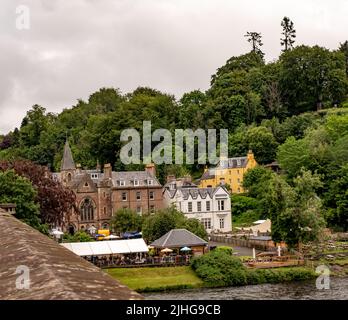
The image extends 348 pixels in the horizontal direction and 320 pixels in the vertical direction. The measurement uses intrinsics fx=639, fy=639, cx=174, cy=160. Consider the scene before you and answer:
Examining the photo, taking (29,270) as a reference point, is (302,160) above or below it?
above

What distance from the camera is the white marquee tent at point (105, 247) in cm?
Answer: 5497

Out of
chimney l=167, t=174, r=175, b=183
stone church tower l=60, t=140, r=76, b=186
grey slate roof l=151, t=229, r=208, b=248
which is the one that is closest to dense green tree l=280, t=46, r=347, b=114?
chimney l=167, t=174, r=175, b=183

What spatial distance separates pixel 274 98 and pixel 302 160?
3242 cm

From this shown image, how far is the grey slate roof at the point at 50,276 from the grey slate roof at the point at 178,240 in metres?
46.8

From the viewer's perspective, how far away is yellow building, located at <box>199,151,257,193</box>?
9225 centimetres

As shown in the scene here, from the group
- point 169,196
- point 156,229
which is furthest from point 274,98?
point 156,229

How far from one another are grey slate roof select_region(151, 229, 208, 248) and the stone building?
24404 mm

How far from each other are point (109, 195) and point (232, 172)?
19465 mm

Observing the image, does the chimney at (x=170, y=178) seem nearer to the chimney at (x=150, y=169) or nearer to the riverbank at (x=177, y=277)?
the chimney at (x=150, y=169)

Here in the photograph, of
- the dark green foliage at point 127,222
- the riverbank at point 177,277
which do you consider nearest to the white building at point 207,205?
the dark green foliage at point 127,222

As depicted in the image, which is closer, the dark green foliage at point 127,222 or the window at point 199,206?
the dark green foliage at point 127,222

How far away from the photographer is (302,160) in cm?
8238
